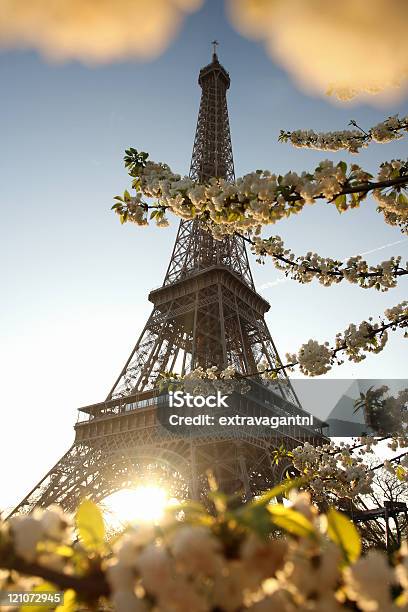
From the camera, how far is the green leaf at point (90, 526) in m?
0.94

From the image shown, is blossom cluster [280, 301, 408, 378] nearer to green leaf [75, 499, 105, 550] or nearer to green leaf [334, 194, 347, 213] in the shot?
green leaf [334, 194, 347, 213]

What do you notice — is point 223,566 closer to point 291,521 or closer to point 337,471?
point 291,521

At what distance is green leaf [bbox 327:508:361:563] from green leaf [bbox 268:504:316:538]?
0.09m

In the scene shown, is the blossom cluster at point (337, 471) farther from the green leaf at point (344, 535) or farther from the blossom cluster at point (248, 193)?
the green leaf at point (344, 535)

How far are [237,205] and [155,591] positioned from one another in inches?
138

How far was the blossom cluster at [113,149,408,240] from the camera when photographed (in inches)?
136

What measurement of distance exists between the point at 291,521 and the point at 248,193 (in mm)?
3318

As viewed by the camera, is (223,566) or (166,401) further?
(166,401)

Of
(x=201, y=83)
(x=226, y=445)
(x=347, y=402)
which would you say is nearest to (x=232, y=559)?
(x=226, y=445)

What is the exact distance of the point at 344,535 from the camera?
90cm

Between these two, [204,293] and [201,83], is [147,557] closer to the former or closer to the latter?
[204,293]

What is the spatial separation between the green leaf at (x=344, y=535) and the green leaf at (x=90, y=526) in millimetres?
512

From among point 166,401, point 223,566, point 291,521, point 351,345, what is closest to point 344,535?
point 291,521

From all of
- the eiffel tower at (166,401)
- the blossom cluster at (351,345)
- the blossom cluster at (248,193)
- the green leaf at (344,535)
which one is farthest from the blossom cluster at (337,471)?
the eiffel tower at (166,401)
